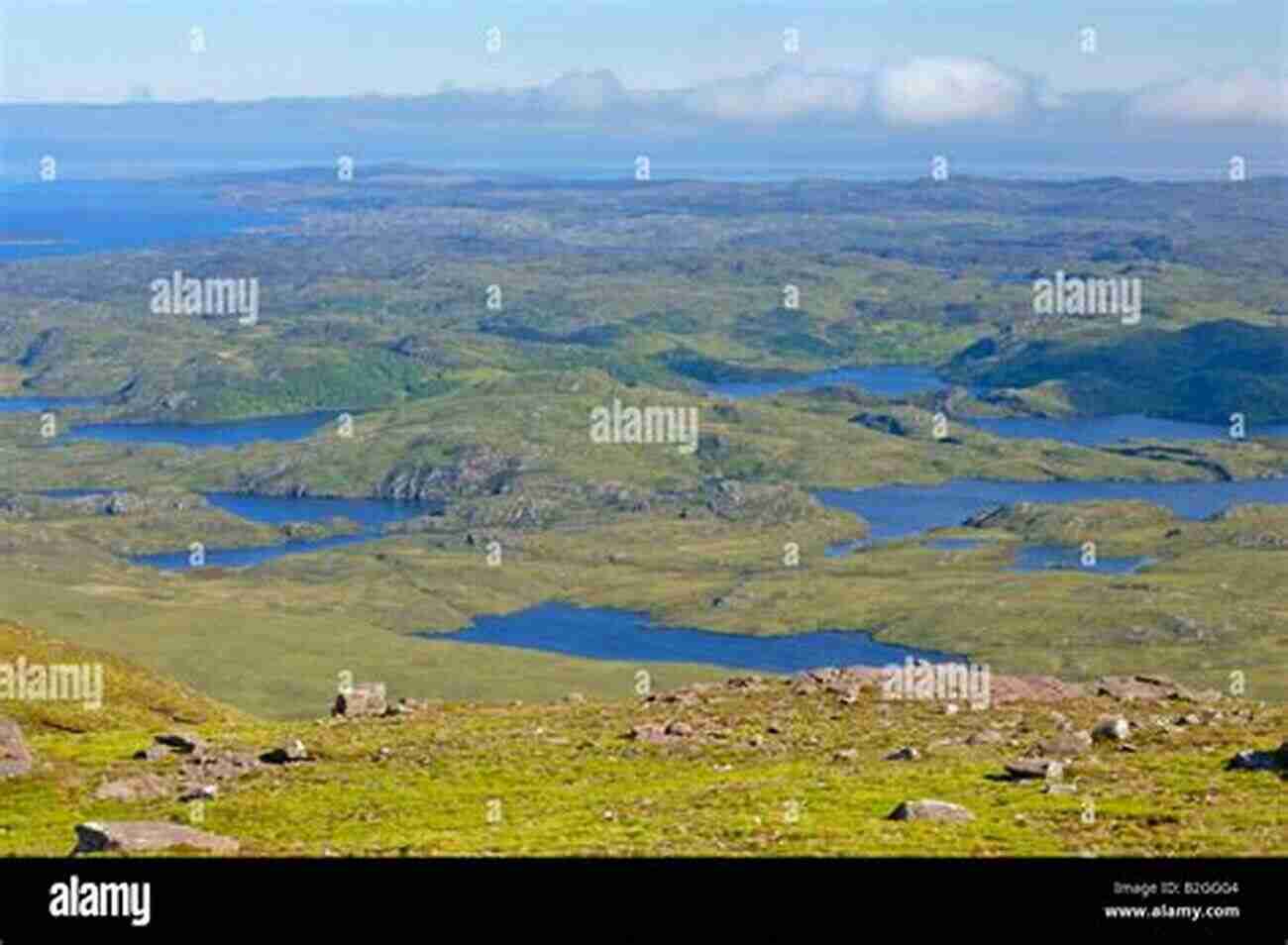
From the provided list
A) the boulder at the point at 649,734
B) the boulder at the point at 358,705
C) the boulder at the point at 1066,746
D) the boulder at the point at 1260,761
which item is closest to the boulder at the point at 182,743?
the boulder at the point at 358,705

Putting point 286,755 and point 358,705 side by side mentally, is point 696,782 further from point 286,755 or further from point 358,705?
point 358,705

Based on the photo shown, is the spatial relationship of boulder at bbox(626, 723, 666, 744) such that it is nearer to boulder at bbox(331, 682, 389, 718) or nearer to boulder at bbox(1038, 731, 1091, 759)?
boulder at bbox(1038, 731, 1091, 759)

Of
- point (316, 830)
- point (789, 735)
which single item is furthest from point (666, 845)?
point (789, 735)

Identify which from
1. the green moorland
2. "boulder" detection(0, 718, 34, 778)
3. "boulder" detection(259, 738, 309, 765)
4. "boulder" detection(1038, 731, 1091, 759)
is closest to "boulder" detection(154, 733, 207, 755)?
the green moorland

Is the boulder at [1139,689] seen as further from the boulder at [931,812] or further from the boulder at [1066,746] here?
the boulder at [931,812]

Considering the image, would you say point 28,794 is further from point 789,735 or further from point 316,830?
point 789,735

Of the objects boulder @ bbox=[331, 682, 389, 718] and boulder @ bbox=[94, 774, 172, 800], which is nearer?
boulder @ bbox=[94, 774, 172, 800]
